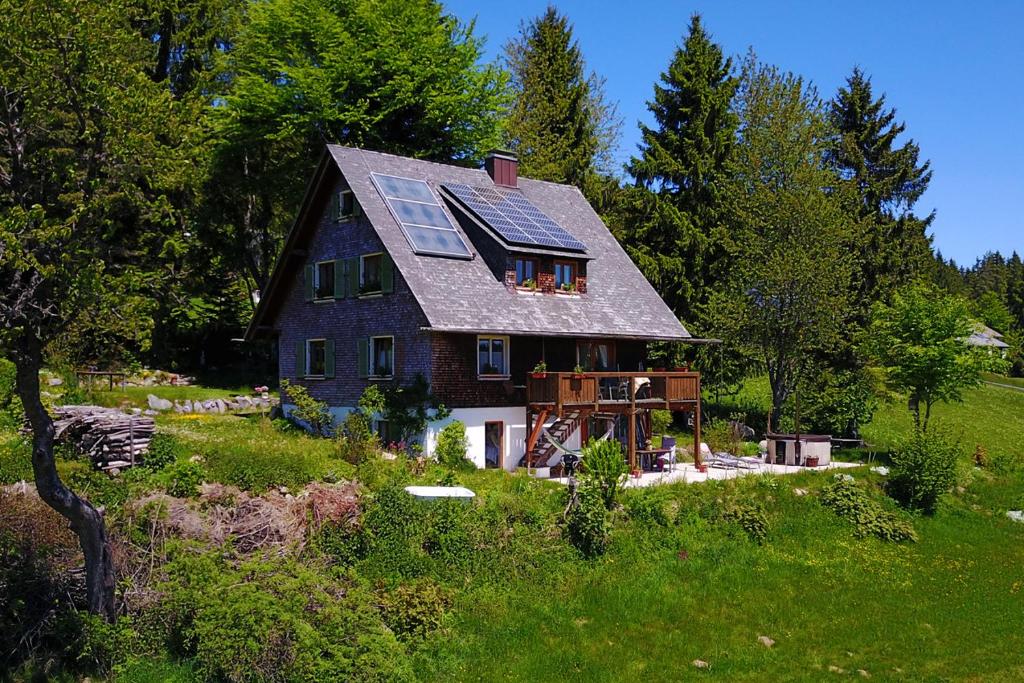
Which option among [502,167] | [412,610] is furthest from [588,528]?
[502,167]

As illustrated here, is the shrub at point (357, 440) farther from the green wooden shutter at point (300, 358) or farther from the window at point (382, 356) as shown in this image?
the green wooden shutter at point (300, 358)

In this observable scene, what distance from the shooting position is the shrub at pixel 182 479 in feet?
64.5

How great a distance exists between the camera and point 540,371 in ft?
91.6

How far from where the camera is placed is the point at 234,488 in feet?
66.8

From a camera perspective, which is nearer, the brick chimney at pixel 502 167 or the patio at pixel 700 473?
the patio at pixel 700 473

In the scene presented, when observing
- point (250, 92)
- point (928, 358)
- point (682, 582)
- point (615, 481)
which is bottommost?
point (682, 582)

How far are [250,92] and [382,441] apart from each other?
69.2ft

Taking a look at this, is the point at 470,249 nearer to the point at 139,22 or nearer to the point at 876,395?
the point at 876,395

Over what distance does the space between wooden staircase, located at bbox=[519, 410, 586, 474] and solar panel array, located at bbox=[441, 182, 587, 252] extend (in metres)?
5.55

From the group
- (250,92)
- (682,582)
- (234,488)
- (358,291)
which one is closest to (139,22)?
(250,92)

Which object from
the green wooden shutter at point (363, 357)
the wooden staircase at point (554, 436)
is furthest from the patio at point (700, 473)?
the green wooden shutter at point (363, 357)

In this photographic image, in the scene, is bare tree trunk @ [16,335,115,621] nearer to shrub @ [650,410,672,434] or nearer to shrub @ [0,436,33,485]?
shrub @ [0,436,33,485]

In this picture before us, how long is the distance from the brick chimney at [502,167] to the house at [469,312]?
516 mm

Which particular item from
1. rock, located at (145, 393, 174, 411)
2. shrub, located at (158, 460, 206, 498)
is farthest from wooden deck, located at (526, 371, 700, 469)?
rock, located at (145, 393, 174, 411)
